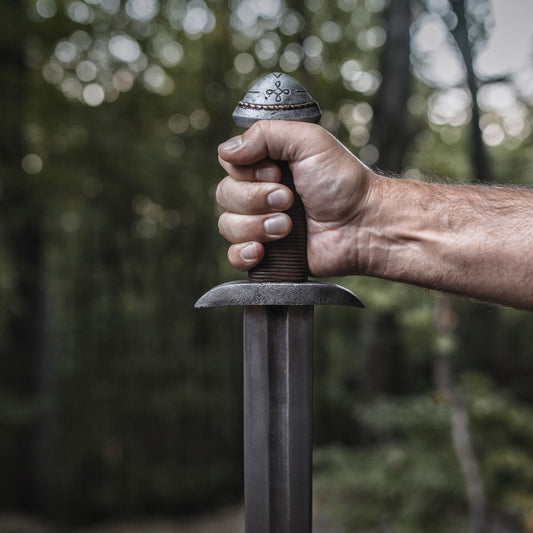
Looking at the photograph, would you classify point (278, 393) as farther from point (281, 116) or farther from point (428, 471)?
point (428, 471)

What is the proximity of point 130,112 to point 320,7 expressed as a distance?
292 centimetres

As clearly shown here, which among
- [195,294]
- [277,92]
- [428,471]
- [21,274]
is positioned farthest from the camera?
[195,294]

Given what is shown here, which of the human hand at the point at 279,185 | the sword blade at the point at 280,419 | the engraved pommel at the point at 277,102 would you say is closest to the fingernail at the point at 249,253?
the human hand at the point at 279,185

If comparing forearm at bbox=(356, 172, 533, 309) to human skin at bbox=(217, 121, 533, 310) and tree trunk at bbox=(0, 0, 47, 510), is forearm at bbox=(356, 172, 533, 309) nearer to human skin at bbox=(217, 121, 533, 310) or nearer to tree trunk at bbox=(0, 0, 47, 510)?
human skin at bbox=(217, 121, 533, 310)

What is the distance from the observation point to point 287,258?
1.14 meters

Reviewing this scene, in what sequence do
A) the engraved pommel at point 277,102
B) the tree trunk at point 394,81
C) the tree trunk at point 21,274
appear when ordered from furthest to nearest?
the tree trunk at point 394,81
the tree trunk at point 21,274
the engraved pommel at point 277,102

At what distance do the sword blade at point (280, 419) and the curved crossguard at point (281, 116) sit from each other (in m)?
0.09

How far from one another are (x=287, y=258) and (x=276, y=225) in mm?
70

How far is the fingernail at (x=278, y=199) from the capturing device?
1.12 m

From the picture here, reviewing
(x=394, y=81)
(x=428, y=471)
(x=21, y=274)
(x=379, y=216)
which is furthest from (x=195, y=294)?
(x=379, y=216)

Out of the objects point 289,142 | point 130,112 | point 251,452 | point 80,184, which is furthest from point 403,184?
point 130,112

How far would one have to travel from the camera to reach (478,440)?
10.4 feet

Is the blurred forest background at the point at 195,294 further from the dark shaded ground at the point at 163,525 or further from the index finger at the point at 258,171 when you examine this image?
the index finger at the point at 258,171

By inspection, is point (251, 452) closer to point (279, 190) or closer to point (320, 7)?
point (279, 190)
